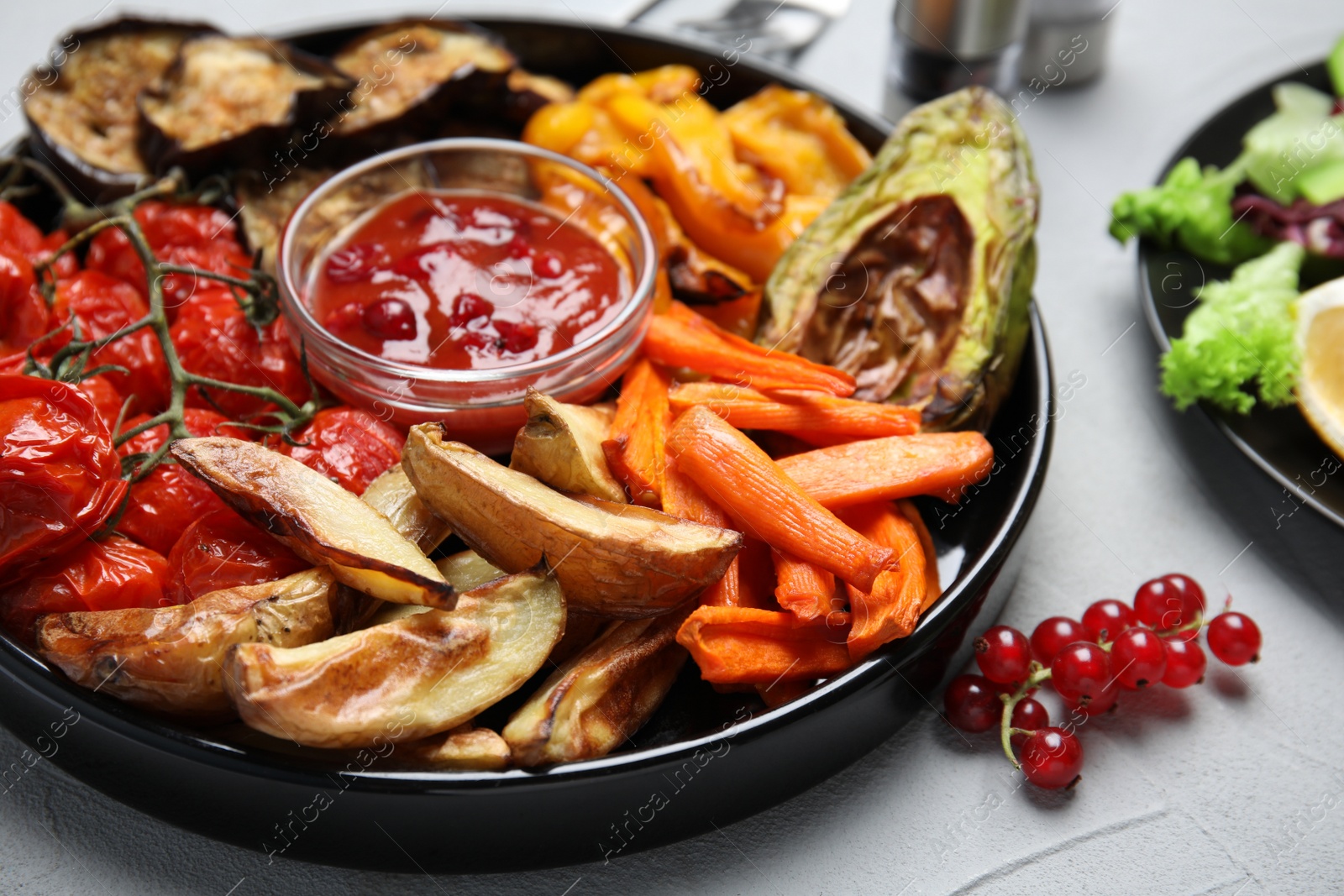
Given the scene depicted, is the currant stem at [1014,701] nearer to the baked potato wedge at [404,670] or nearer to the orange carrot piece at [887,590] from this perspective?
the orange carrot piece at [887,590]

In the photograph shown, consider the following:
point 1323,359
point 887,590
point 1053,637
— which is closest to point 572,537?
point 887,590

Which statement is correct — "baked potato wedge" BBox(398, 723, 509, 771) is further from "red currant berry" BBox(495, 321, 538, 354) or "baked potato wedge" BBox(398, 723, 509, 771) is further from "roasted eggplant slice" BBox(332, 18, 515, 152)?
"roasted eggplant slice" BBox(332, 18, 515, 152)

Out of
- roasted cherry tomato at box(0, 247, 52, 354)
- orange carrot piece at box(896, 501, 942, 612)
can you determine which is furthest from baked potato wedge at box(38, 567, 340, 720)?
orange carrot piece at box(896, 501, 942, 612)

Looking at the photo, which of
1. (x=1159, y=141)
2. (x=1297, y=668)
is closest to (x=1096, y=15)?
(x=1159, y=141)

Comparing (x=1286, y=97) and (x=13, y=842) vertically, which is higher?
(x=1286, y=97)

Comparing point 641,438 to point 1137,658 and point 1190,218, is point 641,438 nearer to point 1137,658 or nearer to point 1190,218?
point 1137,658

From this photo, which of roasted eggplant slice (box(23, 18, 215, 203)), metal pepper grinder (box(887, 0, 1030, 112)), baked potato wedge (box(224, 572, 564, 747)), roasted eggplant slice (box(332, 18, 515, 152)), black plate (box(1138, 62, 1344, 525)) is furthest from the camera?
metal pepper grinder (box(887, 0, 1030, 112))

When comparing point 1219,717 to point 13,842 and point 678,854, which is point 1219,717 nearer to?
point 678,854

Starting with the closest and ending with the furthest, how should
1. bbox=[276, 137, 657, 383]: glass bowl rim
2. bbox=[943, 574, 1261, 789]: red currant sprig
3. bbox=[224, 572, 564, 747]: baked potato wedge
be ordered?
bbox=[224, 572, 564, 747]: baked potato wedge < bbox=[943, 574, 1261, 789]: red currant sprig < bbox=[276, 137, 657, 383]: glass bowl rim
